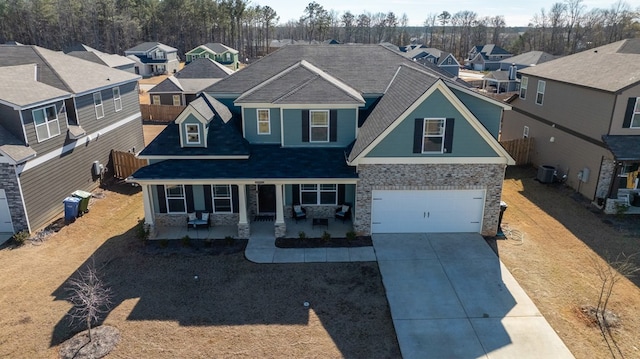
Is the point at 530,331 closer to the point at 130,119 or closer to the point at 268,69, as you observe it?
the point at 268,69

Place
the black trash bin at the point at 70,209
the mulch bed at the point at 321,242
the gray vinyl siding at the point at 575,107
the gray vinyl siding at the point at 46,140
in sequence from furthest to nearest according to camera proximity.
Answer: the gray vinyl siding at the point at 575,107 → the black trash bin at the point at 70,209 → the gray vinyl siding at the point at 46,140 → the mulch bed at the point at 321,242

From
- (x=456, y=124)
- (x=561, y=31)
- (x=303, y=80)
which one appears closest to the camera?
(x=456, y=124)

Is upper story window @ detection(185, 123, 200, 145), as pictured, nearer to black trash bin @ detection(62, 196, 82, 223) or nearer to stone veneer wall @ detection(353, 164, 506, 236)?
black trash bin @ detection(62, 196, 82, 223)

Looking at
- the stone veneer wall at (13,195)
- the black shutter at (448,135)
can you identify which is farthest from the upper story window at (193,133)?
the black shutter at (448,135)

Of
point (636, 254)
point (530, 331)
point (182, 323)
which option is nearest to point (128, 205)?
point (182, 323)

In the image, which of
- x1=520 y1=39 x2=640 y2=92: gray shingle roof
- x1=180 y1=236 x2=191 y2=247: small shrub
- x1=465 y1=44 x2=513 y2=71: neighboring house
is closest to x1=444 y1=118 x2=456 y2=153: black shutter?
x1=520 y1=39 x2=640 y2=92: gray shingle roof

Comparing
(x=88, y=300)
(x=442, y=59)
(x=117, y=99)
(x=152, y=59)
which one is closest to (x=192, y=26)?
(x=152, y=59)

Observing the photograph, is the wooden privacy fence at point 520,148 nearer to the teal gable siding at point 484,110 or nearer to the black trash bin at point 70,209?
the teal gable siding at point 484,110
